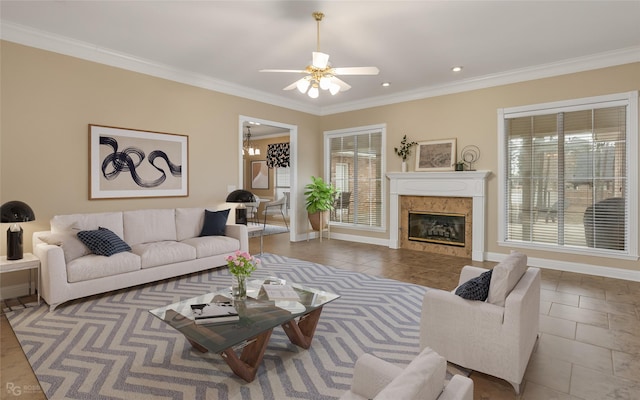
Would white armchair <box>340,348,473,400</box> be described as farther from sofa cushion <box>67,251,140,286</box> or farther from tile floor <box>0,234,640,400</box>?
sofa cushion <box>67,251,140,286</box>

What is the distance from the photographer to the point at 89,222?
4.05 metres

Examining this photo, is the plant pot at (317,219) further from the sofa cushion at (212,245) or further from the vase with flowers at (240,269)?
the vase with flowers at (240,269)

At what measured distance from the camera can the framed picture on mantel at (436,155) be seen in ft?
19.5

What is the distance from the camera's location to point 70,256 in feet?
11.7

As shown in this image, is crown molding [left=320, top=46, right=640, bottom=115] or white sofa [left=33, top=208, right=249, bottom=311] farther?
crown molding [left=320, top=46, right=640, bottom=115]

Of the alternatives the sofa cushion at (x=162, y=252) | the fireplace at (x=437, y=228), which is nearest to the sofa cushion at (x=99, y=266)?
the sofa cushion at (x=162, y=252)

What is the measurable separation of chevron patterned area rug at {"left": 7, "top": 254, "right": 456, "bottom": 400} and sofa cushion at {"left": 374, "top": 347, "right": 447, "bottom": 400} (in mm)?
1183

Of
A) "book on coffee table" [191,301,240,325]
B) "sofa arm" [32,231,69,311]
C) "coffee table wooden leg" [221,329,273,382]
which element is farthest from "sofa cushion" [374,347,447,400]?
"sofa arm" [32,231,69,311]

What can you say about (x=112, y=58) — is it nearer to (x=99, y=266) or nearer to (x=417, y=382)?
(x=99, y=266)

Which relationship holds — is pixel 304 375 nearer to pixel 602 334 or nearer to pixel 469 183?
pixel 602 334

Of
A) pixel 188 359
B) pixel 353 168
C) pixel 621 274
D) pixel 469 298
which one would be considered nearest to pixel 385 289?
pixel 469 298

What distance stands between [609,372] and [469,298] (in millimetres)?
1113

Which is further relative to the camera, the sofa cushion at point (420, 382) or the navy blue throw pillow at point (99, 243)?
the navy blue throw pillow at point (99, 243)

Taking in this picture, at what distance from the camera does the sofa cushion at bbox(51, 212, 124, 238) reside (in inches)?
153
